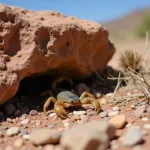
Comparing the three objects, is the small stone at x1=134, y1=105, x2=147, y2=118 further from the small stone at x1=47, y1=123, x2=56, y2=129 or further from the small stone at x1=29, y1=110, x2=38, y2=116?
the small stone at x1=29, y1=110, x2=38, y2=116

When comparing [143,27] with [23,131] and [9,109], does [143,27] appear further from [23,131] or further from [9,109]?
[23,131]

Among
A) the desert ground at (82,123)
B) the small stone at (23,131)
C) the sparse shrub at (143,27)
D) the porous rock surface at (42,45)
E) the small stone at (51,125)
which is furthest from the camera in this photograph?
the sparse shrub at (143,27)

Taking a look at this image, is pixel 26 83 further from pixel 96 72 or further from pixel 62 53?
pixel 96 72

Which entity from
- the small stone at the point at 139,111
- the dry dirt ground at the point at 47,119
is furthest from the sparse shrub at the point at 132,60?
the small stone at the point at 139,111

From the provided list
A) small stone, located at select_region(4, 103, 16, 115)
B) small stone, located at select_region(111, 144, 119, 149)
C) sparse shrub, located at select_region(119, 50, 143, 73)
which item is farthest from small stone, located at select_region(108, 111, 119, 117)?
sparse shrub, located at select_region(119, 50, 143, 73)

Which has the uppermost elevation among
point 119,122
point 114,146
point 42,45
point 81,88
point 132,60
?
point 42,45

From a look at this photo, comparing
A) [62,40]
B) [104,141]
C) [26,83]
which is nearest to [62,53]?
[62,40]

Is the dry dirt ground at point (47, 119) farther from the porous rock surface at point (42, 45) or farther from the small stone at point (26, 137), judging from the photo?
the porous rock surface at point (42, 45)

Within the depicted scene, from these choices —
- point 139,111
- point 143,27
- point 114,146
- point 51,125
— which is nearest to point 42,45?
point 51,125
